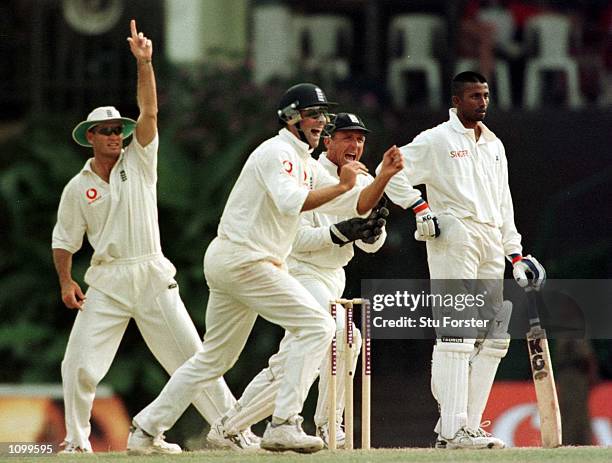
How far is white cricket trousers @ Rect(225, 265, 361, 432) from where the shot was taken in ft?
19.5

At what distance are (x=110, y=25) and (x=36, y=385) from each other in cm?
173

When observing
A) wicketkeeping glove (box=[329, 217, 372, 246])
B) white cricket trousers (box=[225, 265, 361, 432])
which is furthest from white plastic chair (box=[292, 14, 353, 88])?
wicketkeeping glove (box=[329, 217, 372, 246])

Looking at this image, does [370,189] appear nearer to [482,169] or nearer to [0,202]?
[482,169]

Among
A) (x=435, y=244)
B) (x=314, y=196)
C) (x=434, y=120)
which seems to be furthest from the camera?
(x=434, y=120)

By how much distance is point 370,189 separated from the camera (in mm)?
5270

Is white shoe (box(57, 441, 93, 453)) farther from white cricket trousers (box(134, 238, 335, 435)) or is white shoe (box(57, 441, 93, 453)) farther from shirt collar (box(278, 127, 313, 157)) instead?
shirt collar (box(278, 127, 313, 157))

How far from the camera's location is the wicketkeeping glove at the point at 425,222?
19.2ft

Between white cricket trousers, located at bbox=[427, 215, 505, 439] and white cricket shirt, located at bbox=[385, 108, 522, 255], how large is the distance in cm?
5

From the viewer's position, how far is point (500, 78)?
7230mm

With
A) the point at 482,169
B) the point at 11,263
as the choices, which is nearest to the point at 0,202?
the point at 11,263

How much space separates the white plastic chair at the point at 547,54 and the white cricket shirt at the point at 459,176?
123cm

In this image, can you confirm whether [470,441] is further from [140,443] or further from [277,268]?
[140,443]

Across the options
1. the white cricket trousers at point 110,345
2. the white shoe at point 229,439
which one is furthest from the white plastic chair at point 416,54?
the white shoe at point 229,439

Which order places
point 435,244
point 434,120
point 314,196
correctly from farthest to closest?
point 434,120, point 435,244, point 314,196
